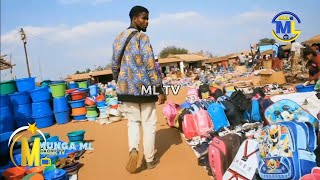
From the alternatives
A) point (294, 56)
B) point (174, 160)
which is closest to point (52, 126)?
point (174, 160)

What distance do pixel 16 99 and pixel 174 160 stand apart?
5.21 metres

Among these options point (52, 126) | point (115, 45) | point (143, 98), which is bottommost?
point (52, 126)

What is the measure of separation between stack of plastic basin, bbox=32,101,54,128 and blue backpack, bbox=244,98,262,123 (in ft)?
17.1

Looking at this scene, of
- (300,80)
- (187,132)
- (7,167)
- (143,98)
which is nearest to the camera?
(143,98)

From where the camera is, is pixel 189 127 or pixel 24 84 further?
pixel 24 84

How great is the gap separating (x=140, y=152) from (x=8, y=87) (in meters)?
4.90

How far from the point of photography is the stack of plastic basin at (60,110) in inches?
307

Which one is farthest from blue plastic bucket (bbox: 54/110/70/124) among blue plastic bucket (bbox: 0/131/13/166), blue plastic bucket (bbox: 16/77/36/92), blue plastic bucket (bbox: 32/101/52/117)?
blue plastic bucket (bbox: 0/131/13/166)

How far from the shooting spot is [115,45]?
3582 mm

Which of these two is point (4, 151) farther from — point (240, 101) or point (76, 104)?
point (76, 104)

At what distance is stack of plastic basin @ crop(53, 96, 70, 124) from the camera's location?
7.80 metres

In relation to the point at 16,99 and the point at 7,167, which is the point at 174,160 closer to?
the point at 7,167

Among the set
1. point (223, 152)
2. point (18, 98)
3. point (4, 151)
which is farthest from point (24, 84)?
point (223, 152)

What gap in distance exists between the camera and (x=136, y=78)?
350 centimetres
